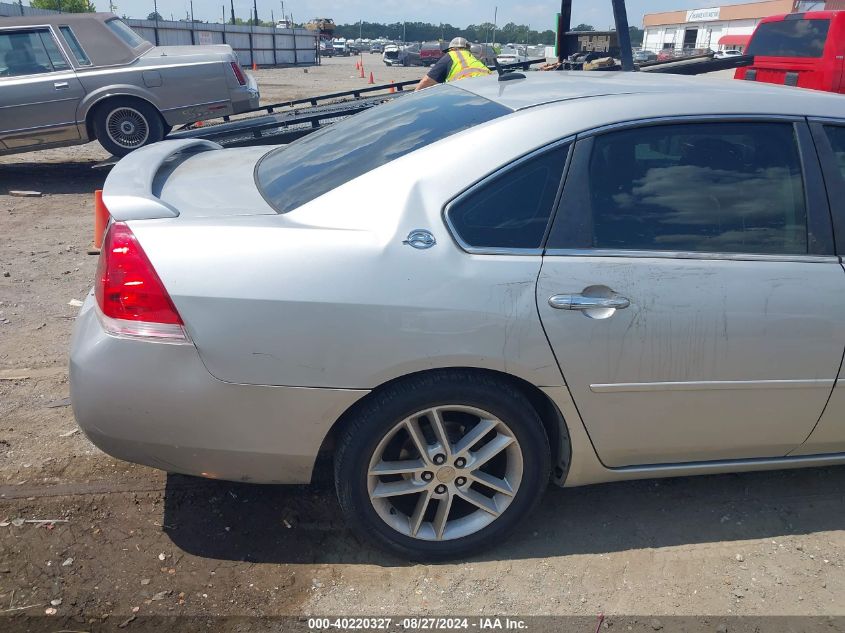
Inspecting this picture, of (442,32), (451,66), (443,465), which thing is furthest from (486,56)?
(442,32)

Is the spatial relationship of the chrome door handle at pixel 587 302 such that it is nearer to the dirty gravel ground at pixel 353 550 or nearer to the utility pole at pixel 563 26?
the dirty gravel ground at pixel 353 550

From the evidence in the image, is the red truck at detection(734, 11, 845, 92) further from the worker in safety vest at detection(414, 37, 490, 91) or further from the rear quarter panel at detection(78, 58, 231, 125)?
the rear quarter panel at detection(78, 58, 231, 125)

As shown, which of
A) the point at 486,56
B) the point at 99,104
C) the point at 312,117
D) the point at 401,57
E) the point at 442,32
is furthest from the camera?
the point at 442,32

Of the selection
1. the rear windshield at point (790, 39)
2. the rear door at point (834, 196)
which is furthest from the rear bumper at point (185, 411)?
the rear windshield at point (790, 39)

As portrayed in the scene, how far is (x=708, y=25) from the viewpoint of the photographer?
2872 inches

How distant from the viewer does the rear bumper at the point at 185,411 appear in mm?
2395

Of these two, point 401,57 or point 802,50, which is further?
point 401,57

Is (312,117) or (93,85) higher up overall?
(93,85)

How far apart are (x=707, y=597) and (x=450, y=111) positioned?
81.6 inches

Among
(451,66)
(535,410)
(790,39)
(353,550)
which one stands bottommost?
(353,550)

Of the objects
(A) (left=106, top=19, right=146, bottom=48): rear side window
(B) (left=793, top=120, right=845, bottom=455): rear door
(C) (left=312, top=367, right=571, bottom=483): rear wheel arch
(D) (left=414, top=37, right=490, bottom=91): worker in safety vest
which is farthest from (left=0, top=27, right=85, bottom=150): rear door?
(B) (left=793, top=120, right=845, bottom=455): rear door

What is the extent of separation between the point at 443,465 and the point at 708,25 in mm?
81112

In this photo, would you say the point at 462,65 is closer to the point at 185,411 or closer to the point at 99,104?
the point at 99,104

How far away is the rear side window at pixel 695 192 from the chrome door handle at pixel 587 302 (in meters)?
0.19
